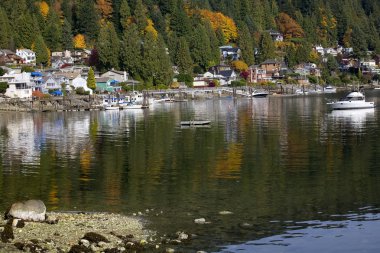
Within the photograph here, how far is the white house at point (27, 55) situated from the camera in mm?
114062

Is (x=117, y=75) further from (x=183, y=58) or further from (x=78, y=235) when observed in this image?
(x=78, y=235)

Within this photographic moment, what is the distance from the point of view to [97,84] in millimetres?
108812

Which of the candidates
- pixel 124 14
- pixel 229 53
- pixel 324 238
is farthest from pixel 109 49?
pixel 324 238

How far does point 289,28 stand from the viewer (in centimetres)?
18425

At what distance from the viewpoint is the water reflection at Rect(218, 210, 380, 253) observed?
63.8ft

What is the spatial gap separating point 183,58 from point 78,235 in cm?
10901

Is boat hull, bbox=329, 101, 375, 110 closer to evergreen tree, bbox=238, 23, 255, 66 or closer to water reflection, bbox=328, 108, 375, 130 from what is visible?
water reflection, bbox=328, 108, 375, 130

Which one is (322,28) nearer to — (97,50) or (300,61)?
(300,61)

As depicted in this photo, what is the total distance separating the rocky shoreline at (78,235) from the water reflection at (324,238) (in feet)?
9.10

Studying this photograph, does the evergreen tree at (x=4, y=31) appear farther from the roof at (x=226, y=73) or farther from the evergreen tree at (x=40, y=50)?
the roof at (x=226, y=73)

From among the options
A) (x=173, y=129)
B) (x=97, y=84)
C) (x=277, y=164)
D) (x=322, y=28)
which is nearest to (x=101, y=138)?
(x=173, y=129)

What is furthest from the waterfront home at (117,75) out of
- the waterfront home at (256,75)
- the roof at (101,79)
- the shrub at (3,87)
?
the waterfront home at (256,75)

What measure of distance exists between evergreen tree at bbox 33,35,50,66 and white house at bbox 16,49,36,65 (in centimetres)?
68

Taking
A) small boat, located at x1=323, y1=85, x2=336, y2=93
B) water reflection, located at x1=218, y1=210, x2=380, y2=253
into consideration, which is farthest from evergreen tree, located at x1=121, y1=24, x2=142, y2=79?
water reflection, located at x1=218, y1=210, x2=380, y2=253
